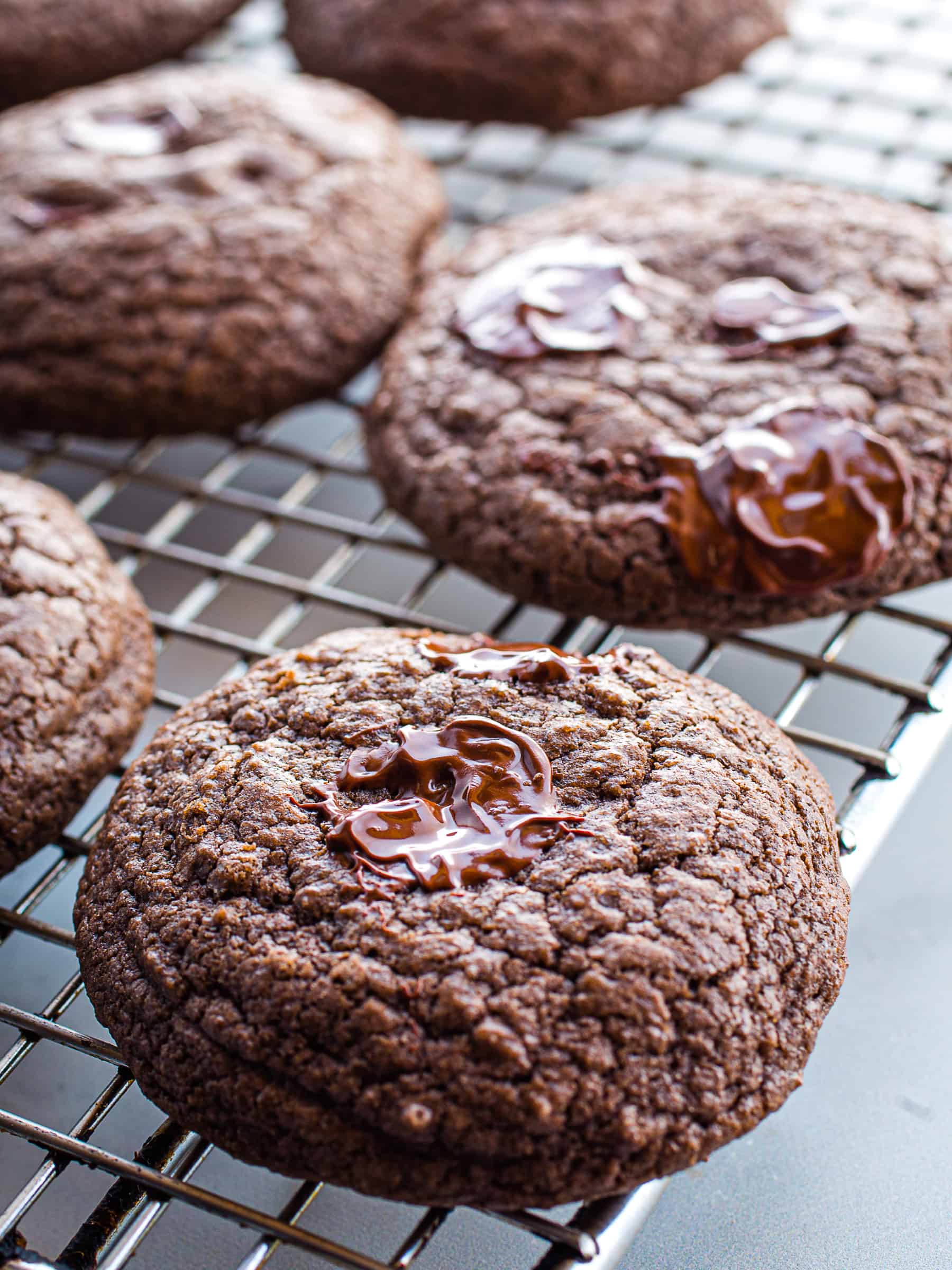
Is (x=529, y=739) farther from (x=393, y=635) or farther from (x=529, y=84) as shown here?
(x=529, y=84)

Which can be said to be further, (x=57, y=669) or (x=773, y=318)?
(x=773, y=318)

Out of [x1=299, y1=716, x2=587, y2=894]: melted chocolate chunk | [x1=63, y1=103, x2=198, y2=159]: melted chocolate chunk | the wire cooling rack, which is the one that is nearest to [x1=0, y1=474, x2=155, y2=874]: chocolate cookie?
the wire cooling rack

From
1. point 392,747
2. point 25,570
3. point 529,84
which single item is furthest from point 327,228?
point 392,747

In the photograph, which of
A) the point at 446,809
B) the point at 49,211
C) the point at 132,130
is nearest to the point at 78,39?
the point at 132,130

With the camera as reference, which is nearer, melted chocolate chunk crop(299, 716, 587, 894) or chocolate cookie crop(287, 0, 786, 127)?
melted chocolate chunk crop(299, 716, 587, 894)

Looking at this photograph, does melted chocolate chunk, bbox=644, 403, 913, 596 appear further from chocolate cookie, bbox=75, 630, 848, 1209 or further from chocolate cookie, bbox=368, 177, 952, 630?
chocolate cookie, bbox=75, 630, 848, 1209

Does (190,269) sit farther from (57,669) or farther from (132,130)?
(57,669)
